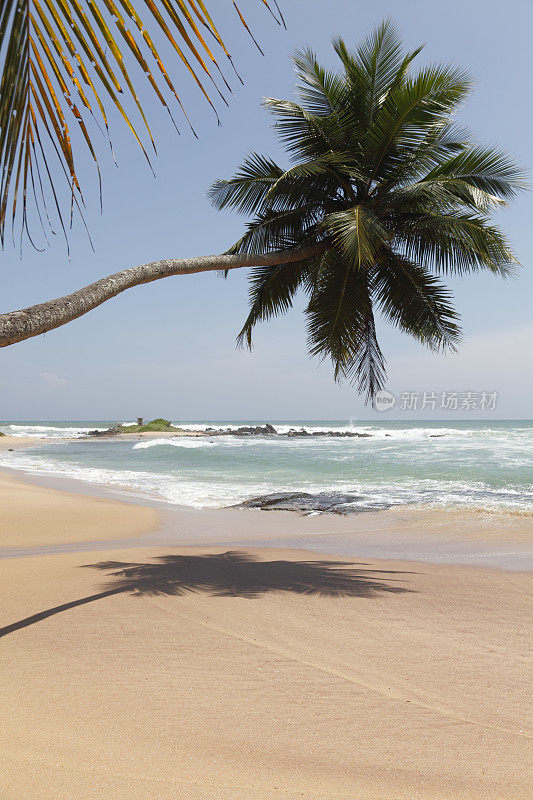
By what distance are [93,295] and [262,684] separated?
305cm

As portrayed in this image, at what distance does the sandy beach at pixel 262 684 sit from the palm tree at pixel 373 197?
507cm

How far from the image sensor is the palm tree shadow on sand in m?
5.07

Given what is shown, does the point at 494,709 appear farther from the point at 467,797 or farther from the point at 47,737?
the point at 47,737

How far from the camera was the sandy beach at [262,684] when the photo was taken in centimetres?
227

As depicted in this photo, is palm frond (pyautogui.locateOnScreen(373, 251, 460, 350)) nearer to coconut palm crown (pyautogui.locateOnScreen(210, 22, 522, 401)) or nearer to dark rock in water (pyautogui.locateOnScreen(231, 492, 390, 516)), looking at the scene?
coconut palm crown (pyautogui.locateOnScreen(210, 22, 522, 401))

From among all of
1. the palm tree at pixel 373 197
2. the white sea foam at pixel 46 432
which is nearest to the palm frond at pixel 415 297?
the palm tree at pixel 373 197

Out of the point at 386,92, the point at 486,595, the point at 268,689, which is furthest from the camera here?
the point at 386,92

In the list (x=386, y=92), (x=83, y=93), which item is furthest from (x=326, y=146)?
(x=83, y=93)

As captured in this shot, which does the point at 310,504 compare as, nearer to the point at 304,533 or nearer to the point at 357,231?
the point at 304,533

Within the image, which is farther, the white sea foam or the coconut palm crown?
the white sea foam

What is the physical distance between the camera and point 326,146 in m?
9.28

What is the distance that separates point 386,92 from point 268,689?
967 cm

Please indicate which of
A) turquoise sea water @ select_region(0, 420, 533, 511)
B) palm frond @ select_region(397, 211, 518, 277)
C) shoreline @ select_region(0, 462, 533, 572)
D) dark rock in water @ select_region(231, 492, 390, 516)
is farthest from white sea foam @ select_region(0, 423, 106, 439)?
palm frond @ select_region(397, 211, 518, 277)

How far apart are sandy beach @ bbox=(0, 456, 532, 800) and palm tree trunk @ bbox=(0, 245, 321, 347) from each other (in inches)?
85.2
